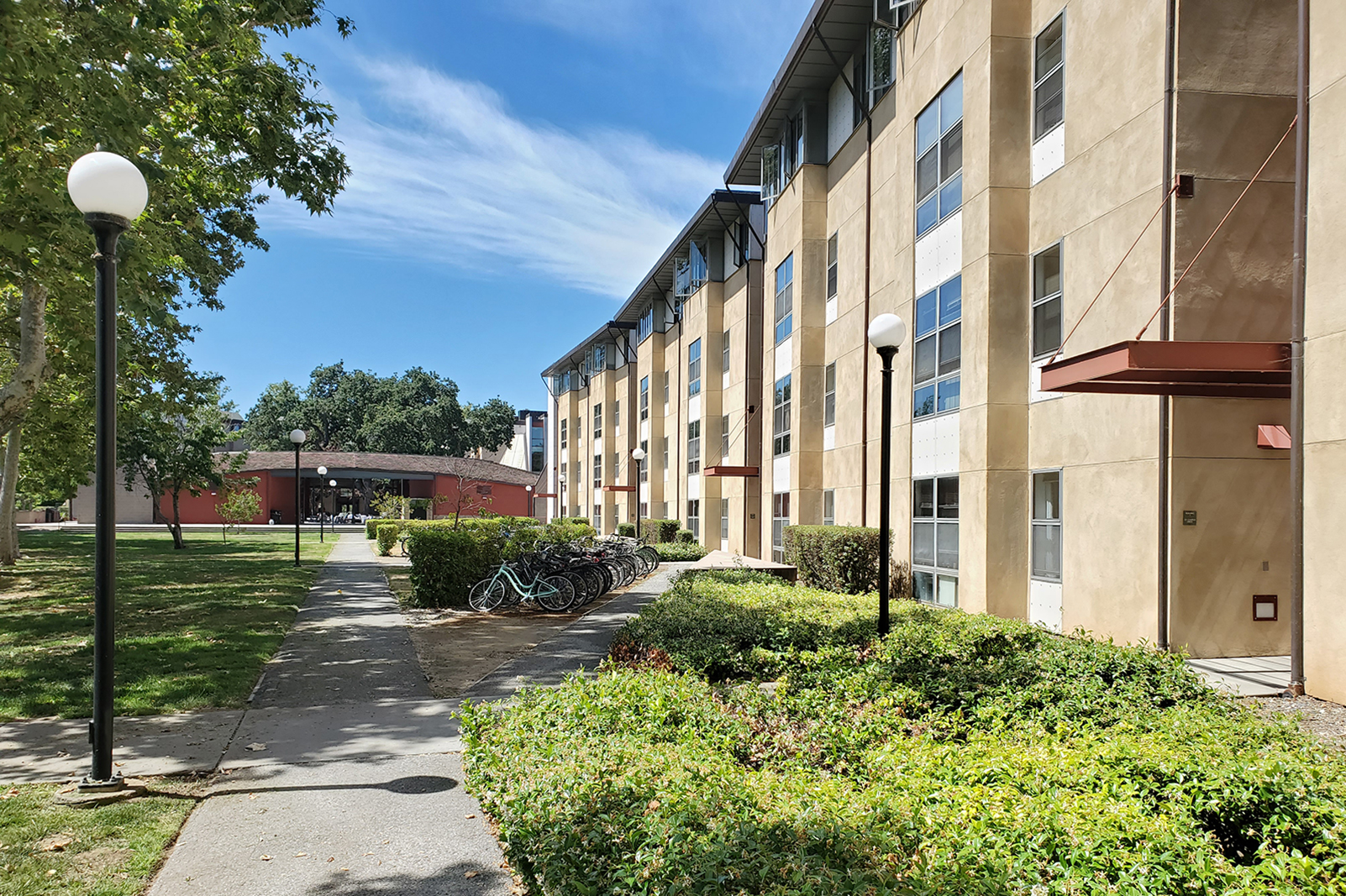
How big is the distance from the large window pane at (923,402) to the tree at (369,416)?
6940 cm

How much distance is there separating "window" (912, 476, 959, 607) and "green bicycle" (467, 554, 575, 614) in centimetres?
644

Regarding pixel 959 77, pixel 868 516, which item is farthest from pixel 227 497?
pixel 959 77

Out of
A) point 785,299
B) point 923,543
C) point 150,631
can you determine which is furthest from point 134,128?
point 785,299

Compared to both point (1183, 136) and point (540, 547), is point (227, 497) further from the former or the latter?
point (1183, 136)

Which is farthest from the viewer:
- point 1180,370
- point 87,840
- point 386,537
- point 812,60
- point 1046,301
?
point 386,537

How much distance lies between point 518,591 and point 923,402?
319 inches

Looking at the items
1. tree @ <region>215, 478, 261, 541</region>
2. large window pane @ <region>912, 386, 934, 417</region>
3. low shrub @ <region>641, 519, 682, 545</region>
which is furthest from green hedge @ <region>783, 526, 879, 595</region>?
tree @ <region>215, 478, 261, 541</region>

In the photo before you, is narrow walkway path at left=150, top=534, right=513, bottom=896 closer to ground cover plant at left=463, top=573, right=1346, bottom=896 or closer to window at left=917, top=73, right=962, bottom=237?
ground cover plant at left=463, top=573, right=1346, bottom=896

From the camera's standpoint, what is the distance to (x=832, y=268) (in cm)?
2181

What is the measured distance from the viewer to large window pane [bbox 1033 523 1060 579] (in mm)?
12727

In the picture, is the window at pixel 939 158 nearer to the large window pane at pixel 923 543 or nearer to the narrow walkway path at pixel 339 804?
the large window pane at pixel 923 543

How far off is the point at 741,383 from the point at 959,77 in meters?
15.4

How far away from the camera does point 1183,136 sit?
34.2 ft

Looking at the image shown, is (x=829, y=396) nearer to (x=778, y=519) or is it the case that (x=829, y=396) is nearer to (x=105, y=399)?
(x=778, y=519)
